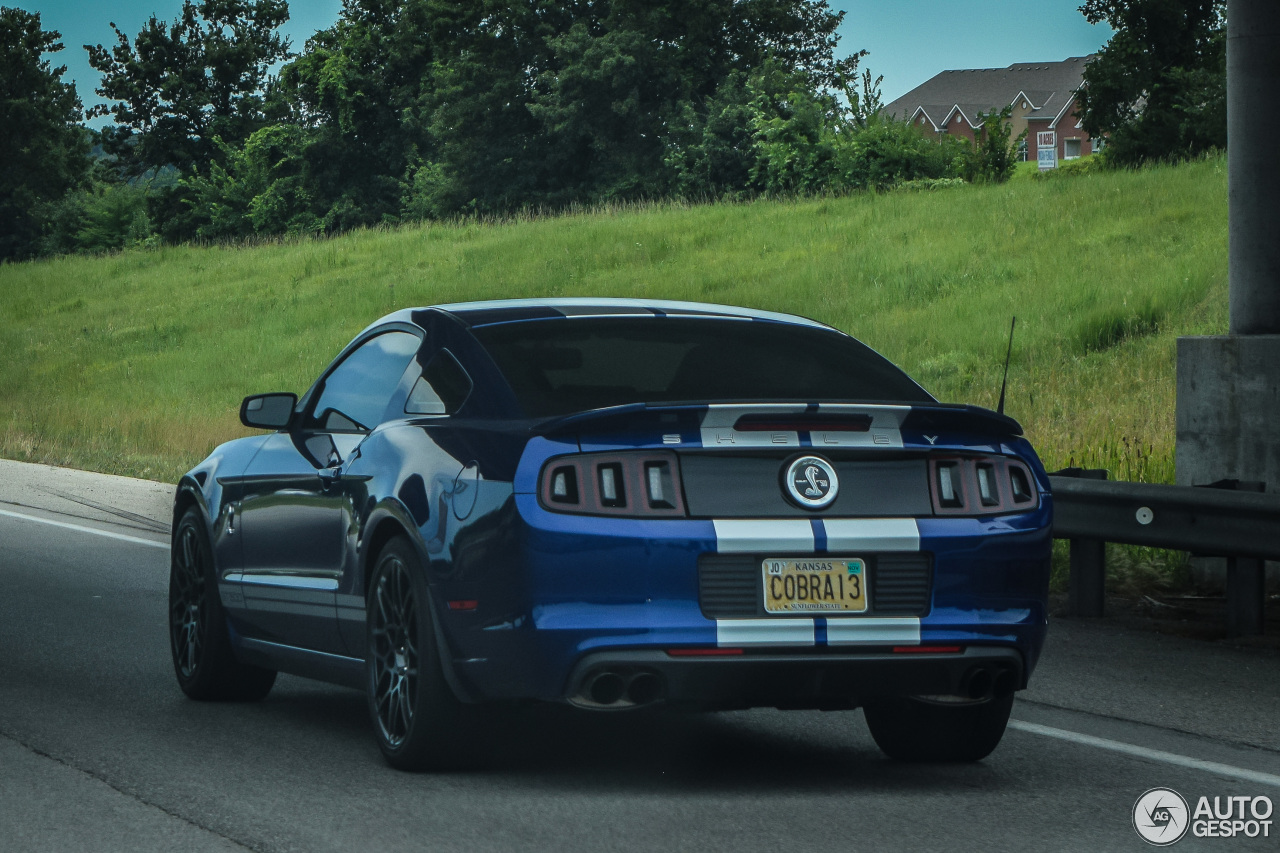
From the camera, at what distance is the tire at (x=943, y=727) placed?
19.7 ft

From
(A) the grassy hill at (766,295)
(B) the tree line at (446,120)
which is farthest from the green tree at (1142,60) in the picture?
(A) the grassy hill at (766,295)

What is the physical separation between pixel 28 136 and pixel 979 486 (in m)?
86.9

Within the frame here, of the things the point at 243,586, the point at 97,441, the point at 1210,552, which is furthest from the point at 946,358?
the point at 243,586

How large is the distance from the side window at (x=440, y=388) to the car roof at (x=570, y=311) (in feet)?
0.57

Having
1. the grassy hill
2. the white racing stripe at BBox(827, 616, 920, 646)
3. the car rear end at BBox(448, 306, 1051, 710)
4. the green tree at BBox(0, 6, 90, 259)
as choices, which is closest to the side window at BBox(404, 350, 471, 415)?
the car rear end at BBox(448, 306, 1051, 710)

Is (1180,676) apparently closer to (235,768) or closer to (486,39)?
(235,768)

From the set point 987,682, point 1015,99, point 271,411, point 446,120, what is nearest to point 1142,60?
point 446,120

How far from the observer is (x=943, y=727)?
605 centimetres

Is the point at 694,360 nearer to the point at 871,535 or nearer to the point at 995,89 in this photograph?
the point at 871,535

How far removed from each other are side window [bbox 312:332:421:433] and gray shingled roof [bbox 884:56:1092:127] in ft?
399

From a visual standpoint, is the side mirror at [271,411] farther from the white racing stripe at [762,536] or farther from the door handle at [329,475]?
the white racing stripe at [762,536]

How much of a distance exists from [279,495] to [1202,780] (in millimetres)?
3367

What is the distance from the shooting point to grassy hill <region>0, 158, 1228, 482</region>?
70.2ft

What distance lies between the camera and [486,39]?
221 feet
